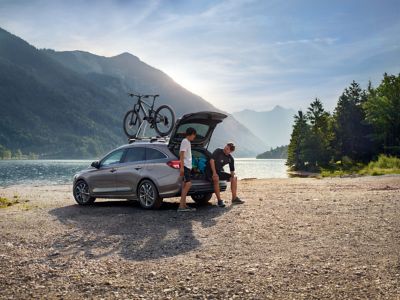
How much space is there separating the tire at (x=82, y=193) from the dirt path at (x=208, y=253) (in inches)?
98.6

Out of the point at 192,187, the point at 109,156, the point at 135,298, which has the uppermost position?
the point at 109,156

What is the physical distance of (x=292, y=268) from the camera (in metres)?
6.77

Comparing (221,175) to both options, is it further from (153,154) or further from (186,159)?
(153,154)

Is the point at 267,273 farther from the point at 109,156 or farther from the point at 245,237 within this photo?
the point at 109,156

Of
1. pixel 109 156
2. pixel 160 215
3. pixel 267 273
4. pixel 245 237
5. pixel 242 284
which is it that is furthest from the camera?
pixel 109 156

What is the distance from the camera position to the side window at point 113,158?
48.3 feet

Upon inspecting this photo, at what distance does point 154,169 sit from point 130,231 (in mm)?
3132

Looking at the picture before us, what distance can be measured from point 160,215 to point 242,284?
6473 mm

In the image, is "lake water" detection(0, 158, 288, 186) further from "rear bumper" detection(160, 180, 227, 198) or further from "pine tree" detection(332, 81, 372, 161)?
"rear bumper" detection(160, 180, 227, 198)

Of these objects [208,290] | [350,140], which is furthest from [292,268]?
[350,140]

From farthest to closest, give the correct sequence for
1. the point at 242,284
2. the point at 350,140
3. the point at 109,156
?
the point at 350,140, the point at 109,156, the point at 242,284

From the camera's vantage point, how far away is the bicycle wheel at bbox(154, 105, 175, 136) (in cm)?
1575

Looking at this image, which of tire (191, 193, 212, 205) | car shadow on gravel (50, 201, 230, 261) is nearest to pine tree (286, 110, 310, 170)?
tire (191, 193, 212, 205)

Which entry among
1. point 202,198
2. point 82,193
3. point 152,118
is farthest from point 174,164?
point 82,193
